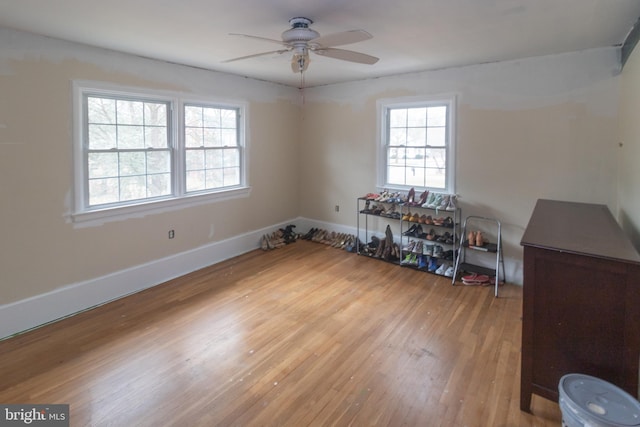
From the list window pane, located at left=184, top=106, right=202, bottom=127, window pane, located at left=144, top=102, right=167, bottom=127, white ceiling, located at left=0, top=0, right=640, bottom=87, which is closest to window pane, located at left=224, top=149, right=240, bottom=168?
window pane, located at left=184, top=106, right=202, bottom=127

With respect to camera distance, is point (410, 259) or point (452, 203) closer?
point (452, 203)

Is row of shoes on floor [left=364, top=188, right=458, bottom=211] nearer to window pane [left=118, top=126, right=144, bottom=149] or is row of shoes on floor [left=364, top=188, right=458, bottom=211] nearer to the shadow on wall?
the shadow on wall

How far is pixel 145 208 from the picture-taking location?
4.01 metres

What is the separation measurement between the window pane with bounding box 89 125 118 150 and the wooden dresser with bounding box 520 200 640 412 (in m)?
3.79

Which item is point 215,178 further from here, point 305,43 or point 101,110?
point 305,43

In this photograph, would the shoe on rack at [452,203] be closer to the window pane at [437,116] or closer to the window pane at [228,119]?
the window pane at [437,116]

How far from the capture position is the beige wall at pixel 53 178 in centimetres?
298

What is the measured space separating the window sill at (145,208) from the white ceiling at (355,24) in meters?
1.59

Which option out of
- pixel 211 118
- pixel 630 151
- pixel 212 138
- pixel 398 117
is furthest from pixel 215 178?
pixel 630 151

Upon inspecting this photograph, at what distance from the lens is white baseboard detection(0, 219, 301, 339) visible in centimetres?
309

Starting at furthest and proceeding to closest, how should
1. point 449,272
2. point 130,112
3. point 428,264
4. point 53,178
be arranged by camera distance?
point 428,264 → point 449,272 → point 130,112 → point 53,178

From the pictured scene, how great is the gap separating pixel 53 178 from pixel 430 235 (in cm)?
413

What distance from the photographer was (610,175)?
3551mm

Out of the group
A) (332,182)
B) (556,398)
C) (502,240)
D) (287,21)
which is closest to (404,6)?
(287,21)
